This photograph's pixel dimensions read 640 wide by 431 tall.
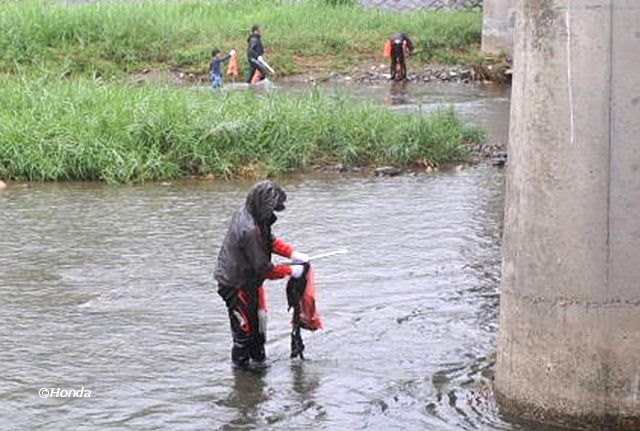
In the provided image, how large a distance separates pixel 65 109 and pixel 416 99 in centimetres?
1173

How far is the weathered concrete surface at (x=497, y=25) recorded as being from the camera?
36156 mm

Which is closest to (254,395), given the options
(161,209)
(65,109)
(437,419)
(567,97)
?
(437,419)

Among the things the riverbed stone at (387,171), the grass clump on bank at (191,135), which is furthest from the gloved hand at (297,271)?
the riverbed stone at (387,171)

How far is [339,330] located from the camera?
11.1 meters

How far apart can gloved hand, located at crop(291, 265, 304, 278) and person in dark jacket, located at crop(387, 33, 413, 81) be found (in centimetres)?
2432

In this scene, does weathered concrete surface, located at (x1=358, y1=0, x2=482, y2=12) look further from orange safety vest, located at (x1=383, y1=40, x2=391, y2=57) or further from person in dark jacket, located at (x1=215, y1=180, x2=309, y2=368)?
person in dark jacket, located at (x1=215, y1=180, x2=309, y2=368)

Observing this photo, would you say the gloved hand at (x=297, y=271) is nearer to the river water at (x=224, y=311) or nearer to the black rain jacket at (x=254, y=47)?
the river water at (x=224, y=311)

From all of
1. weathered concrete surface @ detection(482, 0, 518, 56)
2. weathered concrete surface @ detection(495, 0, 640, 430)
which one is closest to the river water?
weathered concrete surface @ detection(495, 0, 640, 430)

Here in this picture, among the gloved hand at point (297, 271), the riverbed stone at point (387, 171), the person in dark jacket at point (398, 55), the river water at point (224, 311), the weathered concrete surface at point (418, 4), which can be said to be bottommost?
the river water at point (224, 311)

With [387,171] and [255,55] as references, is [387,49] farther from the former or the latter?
[387,171]

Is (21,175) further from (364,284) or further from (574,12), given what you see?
(574,12)

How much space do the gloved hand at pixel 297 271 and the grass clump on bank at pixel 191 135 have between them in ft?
29.0

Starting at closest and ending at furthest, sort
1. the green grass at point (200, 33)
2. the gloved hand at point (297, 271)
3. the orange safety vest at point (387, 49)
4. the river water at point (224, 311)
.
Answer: the river water at point (224, 311)
the gloved hand at point (297, 271)
the green grass at point (200, 33)
the orange safety vest at point (387, 49)

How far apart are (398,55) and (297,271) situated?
24739mm
